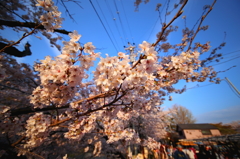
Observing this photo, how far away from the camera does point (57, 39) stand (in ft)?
18.7

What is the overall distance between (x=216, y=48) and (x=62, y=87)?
850cm

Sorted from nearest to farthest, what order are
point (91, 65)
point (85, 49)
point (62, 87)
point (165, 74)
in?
point (85, 49) → point (91, 65) → point (62, 87) → point (165, 74)

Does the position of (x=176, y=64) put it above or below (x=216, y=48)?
below

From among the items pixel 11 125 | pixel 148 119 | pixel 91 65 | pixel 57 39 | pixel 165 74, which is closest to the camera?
pixel 91 65

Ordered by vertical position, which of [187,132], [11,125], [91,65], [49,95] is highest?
[91,65]

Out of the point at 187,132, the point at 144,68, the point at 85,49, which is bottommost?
the point at 187,132

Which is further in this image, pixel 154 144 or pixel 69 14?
pixel 154 144

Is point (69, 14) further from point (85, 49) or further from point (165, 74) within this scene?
point (165, 74)

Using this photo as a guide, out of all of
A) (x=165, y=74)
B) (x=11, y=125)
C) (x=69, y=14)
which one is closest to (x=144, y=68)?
(x=165, y=74)

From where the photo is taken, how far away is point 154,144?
8.77 meters

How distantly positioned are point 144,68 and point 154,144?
9679 mm

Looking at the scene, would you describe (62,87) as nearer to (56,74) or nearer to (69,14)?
(56,74)

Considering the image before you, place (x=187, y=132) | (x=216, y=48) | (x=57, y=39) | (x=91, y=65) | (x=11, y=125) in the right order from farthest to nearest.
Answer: (x=187, y=132) < (x=216, y=48) < (x=57, y=39) < (x=11, y=125) < (x=91, y=65)

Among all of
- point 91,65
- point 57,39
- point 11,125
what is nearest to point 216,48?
point 91,65
